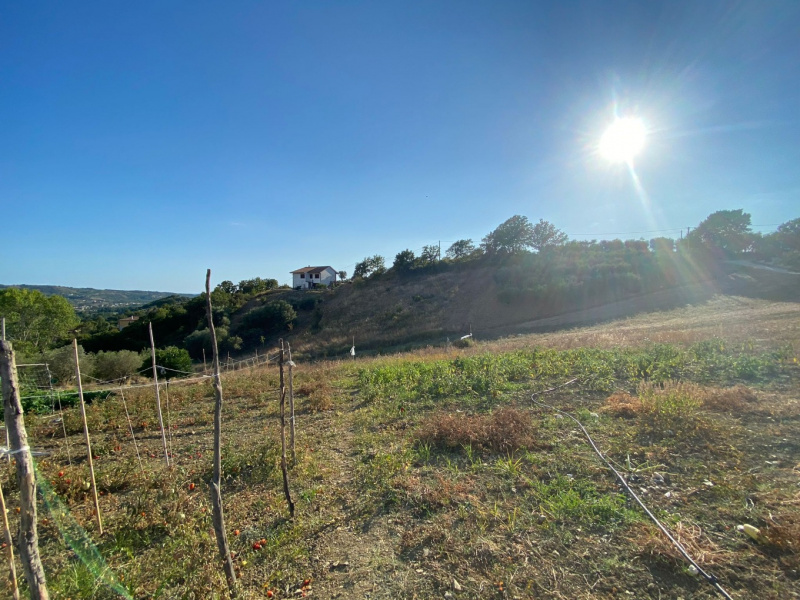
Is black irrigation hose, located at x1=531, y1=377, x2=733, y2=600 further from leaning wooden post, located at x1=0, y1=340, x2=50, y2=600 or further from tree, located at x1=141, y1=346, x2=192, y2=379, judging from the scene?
tree, located at x1=141, y1=346, x2=192, y2=379

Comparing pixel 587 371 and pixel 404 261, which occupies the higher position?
pixel 404 261

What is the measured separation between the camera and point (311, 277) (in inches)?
2215

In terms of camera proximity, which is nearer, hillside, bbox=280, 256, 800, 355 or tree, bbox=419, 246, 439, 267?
hillside, bbox=280, 256, 800, 355

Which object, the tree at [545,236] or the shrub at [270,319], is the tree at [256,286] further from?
the tree at [545,236]

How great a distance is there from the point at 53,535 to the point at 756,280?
131ft

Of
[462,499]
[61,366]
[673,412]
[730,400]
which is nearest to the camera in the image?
[462,499]

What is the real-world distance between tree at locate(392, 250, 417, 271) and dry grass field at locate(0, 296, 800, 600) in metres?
35.6

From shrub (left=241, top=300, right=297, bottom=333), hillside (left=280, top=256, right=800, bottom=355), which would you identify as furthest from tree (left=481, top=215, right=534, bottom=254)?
shrub (left=241, top=300, right=297, bottom=333)

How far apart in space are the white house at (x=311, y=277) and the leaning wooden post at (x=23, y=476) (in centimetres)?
5406

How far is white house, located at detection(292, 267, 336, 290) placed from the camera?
55969 mm

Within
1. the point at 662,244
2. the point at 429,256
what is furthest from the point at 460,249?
the point at 662,244

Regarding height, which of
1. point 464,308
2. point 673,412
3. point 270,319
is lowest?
point 673,412

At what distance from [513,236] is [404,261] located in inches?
536

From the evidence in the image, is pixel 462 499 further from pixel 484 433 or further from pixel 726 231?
pixel 726 231
